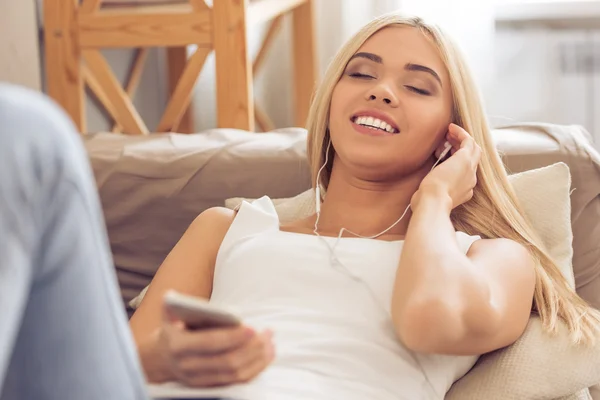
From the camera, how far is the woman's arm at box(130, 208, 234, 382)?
4.19ft

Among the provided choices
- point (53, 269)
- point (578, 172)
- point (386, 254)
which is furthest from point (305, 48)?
point (53, 269)

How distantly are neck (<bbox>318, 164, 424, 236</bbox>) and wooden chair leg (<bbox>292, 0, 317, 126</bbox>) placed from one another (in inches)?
45.1

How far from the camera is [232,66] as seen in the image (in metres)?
2.05

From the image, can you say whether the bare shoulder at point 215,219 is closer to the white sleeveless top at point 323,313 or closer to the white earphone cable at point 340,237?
the white sleeveless top at point 323,313

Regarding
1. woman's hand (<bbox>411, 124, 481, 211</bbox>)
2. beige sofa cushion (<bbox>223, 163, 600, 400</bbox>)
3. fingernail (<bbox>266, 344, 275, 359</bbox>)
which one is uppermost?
woman's hand (<bbox>411, 124, 481, 211</bbox>)

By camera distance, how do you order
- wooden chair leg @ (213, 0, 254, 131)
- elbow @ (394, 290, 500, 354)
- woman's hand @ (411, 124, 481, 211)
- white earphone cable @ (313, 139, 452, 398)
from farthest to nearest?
1. wooden chair leg @ (213, 0, 254, 131)
2. woman's hand @ (411, 124, 481, 211)
3. white earphone cable @ (313, 139, 452, 398)
4. elbow @ (394, 290, 500, 354)

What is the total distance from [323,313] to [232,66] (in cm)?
95

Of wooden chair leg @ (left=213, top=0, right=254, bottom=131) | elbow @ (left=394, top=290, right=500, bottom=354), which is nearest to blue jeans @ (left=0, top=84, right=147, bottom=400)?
elbow @ (left=394, top=290, right=500, bottom=354)

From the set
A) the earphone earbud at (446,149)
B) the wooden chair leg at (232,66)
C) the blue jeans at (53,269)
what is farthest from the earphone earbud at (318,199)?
the blue jeans at (53,269)

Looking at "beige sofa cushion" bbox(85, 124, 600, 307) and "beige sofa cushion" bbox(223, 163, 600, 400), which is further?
"beige sofa cushion" bbox(85, 124, 600, 307)

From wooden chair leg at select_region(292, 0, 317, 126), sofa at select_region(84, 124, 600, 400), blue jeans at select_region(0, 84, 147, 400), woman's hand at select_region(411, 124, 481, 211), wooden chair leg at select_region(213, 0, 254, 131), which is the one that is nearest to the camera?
blue jeans at select_region(0, 84, 147, 400)

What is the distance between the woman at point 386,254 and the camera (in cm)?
117

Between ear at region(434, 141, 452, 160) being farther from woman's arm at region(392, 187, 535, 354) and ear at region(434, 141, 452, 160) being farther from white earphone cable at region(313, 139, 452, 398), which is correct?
woman's arm at region(392, 187, 535, 354)

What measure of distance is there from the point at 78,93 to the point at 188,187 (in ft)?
1.98
